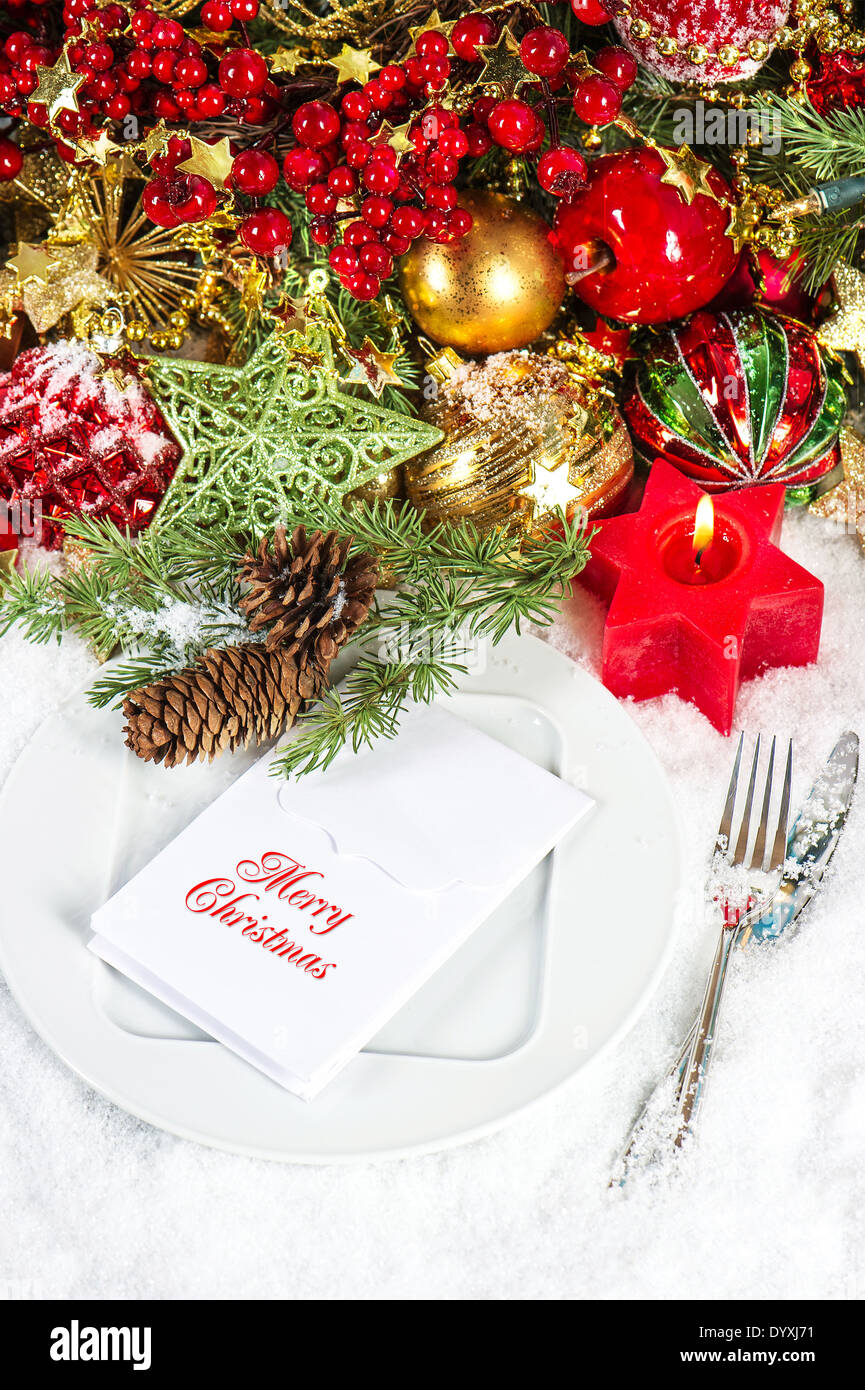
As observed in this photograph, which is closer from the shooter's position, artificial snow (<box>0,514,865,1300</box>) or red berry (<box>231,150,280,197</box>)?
artificial snow (<box>0,514,865,1300</box>)

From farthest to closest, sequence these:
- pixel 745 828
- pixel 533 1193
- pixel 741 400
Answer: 1. pixel 741 400
2. pixel 745 828
3. pixel 533 1193

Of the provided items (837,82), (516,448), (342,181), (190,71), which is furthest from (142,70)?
(837,82)

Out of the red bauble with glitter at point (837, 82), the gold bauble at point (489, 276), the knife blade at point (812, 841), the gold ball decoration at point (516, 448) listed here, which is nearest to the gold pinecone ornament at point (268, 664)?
the gold ball decoration at point (516, 448)

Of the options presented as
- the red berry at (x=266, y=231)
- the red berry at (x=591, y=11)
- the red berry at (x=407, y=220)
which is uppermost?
the red berry at (x=591, y=11)

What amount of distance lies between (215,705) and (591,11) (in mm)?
535

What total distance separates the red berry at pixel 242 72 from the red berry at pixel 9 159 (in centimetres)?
23

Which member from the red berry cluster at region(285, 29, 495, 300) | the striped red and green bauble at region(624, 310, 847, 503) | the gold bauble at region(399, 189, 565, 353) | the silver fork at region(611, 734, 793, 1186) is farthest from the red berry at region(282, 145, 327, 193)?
the silver fork at region(611, 734, 793, 1186)

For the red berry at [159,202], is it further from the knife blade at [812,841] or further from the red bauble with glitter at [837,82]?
the knife blade at [812,841]

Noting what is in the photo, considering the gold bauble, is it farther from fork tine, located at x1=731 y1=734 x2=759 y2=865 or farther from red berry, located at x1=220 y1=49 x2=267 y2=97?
fork tine, located at x1=731 y1=734 x2=759 y2=865

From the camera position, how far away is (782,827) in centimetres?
78

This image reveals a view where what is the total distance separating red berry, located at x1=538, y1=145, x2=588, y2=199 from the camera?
802 millimetres

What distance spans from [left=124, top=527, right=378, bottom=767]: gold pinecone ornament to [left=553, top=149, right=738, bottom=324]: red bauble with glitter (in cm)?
32

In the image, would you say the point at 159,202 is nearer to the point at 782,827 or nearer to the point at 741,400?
the point at 741,400

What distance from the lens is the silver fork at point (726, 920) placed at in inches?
27.6
